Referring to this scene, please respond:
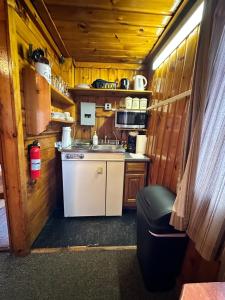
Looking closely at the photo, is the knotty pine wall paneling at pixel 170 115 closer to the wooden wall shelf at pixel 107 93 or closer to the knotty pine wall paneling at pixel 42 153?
the wooden wall shelf at pixel 107 93

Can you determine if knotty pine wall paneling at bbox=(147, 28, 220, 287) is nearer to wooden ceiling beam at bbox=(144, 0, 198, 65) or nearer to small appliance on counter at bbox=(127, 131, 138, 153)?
wooden ceiling beam at bbox=(144, 0, 198, 65)

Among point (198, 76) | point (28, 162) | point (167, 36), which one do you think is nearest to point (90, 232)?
point (28, 162)

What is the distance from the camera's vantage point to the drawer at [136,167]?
86.1 inches

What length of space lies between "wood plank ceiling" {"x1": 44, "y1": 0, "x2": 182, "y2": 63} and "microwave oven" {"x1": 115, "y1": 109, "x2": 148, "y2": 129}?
2.69 ft

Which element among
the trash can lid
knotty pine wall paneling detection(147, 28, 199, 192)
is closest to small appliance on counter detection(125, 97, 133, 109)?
knotty pine wall paneling detection(147, 28, 199, 192)

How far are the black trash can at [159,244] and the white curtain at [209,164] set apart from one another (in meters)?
0.12

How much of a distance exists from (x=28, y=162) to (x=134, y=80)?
1956 mm

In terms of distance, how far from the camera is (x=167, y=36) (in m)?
1.71

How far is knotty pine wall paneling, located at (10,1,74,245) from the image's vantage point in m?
1.35

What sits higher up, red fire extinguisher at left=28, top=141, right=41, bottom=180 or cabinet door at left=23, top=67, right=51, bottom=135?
cabinet door at left=23, top=67, right=51, bottom=135

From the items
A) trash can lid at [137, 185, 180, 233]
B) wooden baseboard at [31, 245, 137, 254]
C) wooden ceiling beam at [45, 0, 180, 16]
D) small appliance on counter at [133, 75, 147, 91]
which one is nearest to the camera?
trash can lid at [137, 185, 180, 233]

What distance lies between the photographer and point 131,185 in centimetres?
225

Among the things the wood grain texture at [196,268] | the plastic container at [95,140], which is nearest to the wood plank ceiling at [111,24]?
the plastic container at [95,140]

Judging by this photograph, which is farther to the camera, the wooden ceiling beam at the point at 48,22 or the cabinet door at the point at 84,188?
the cabinet door at the point at 84,188
